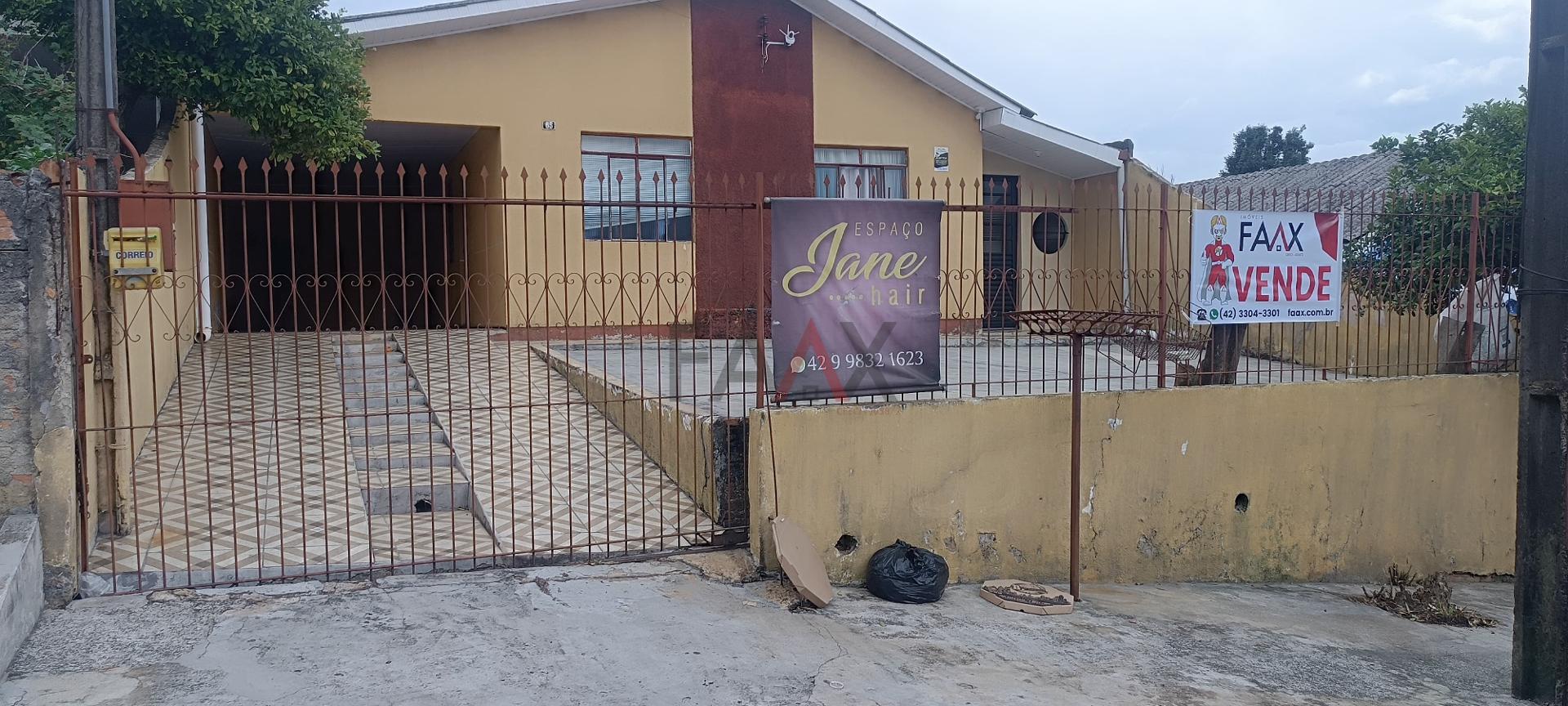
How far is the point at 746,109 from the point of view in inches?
493

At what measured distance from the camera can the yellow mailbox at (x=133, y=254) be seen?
4.49 metres

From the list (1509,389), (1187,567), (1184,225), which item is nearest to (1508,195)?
(1509,389)

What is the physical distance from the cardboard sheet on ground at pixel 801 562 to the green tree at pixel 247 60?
4.41 metres

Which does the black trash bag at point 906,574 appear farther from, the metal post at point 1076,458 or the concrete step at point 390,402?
the concrete step at point 390,402

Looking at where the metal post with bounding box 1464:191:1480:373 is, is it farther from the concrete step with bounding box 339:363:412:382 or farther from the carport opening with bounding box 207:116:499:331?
the carport opening with bounding box 207:116:499:331

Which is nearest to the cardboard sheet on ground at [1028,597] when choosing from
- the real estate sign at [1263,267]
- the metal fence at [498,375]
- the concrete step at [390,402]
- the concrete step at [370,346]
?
the metal fence at [498,375]

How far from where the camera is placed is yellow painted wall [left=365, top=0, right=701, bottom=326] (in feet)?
35.8

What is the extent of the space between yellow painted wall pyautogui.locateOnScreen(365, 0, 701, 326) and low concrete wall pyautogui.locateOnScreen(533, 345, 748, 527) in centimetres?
377

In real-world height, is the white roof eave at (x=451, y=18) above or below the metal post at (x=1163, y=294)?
above

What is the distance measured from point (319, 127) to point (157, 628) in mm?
4840

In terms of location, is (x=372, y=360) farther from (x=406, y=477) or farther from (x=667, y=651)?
(x=667, y=651)

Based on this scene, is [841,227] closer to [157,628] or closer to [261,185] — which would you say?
[157,628]

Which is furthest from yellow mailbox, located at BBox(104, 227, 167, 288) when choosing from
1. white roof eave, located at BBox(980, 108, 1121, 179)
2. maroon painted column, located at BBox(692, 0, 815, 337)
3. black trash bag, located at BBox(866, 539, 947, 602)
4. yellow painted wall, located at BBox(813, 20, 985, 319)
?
white roof eave, located at BBox(980, 108, 1121, 179)

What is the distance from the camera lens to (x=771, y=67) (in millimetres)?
12594
